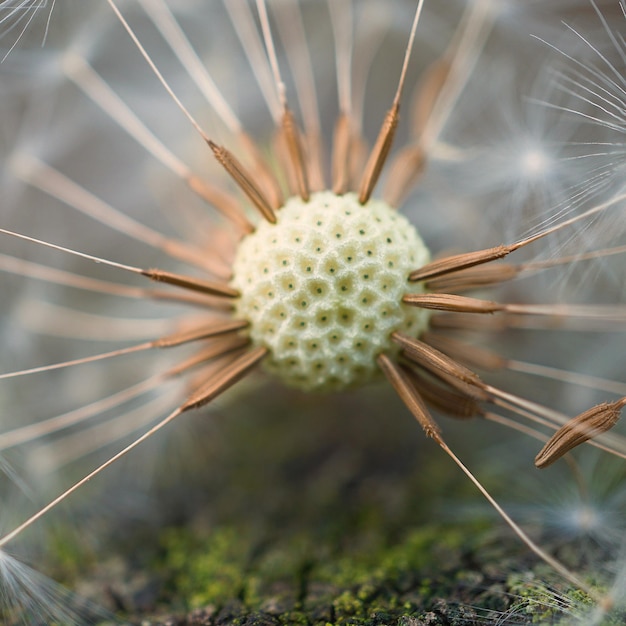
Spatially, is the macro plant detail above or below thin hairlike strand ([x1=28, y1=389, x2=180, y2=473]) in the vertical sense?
above

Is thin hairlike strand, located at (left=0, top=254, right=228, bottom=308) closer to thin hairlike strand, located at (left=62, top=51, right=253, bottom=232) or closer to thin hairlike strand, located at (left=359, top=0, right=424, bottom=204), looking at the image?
thin hairlike strand, located at (left=62, top=51, right=253, bottom=232)

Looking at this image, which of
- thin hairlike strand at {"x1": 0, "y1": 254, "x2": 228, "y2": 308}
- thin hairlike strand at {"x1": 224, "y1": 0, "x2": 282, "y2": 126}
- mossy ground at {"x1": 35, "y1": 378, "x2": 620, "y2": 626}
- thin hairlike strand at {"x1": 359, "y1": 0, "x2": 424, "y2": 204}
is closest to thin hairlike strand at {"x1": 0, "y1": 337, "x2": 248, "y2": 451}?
thin hairlike strand at {"x1": 0, "y1": 254, "x2": 228, "y2": 308}

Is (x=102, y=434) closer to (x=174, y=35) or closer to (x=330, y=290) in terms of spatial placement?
(x=330, y=290)

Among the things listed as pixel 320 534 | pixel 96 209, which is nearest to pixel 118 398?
pixel 320 534

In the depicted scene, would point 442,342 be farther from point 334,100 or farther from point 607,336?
point 334,100

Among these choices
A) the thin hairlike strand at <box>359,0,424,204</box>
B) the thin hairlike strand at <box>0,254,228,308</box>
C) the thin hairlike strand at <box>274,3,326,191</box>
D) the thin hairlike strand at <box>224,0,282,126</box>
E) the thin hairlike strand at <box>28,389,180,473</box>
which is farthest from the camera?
the thin hairlike strand at <box>274,3,326,191</box>

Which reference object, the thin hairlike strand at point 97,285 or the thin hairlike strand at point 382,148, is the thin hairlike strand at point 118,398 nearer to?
the thin hairlike strand at point 97,285

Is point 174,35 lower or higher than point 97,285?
higher
